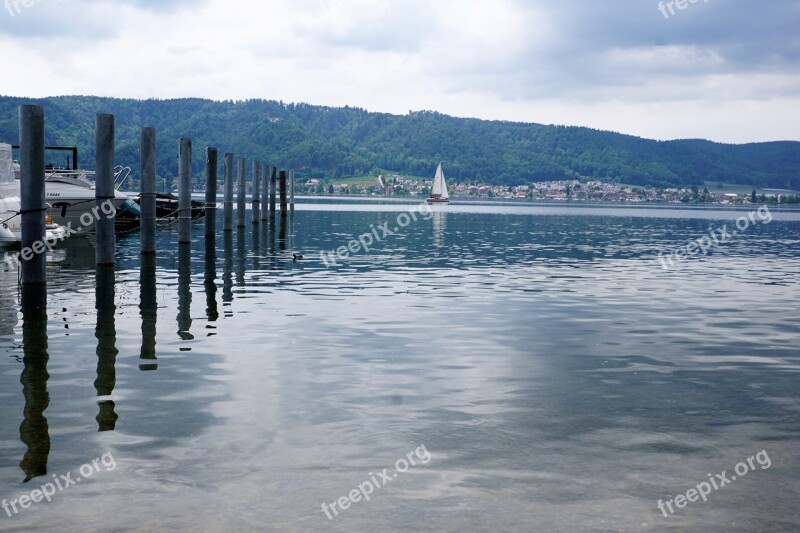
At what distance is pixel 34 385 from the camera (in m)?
10.9

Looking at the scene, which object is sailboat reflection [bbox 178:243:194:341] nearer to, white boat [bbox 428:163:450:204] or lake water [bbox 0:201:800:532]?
lake water [bbox 0:201:800:532]

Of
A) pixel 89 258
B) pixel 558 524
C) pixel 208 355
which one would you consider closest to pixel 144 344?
pixel 208 355

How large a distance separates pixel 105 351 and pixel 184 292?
8.24 metres

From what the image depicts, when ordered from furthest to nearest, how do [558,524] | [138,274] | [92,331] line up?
[138,274], [92,331], [558,524]

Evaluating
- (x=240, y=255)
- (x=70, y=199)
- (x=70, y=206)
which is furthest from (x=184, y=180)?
(x=70, y=206)

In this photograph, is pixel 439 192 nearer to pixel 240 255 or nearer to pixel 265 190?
pixel 265 190

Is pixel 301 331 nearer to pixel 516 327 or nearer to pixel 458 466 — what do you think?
pixel 516 327

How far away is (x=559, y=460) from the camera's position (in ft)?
26.9

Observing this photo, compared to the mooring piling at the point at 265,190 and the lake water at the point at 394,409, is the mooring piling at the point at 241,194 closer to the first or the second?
the mooring piling at the point at 265,190

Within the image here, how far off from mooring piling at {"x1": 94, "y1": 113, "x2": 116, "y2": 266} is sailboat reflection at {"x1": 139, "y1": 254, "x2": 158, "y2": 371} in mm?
1569

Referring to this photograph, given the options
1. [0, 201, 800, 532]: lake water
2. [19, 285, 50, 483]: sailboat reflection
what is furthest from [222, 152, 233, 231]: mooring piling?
[19, 285, 50, 483]: sailboat reflection

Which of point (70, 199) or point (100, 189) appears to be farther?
point (70, 199)

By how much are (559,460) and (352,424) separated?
2.31 m

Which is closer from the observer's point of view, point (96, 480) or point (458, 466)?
point (96, 480)
